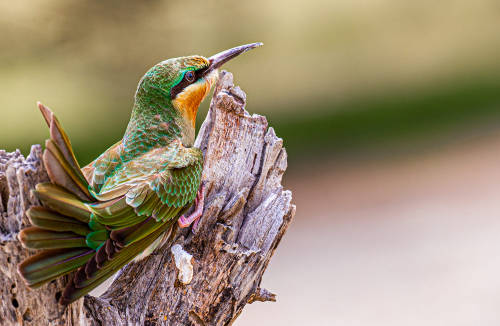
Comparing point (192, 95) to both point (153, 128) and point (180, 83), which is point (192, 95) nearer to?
point (180, 83)

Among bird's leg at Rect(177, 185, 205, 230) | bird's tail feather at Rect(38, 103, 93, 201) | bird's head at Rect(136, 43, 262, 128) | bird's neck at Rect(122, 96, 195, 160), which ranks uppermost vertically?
bird's head at Rect(136, 43, 262, 128)

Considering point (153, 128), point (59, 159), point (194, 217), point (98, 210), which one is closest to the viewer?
point (59, 159)

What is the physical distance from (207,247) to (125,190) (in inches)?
9.5

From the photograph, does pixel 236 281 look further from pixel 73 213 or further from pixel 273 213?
pixel 73 213

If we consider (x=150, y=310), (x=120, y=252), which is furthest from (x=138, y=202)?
(x=150, y=310)

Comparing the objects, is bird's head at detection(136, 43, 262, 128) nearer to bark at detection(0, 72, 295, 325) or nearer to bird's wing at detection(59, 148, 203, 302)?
bark at detection(0, 72, 295, 325)

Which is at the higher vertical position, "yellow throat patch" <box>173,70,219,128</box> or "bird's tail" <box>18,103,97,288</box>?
"yellow throat patch" <box>173,70,219,128</box>

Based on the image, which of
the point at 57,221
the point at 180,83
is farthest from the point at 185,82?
the point at 57,221

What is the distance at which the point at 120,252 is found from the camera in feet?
4.16

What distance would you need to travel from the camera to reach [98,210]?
1.25 metres

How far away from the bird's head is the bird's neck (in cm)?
1

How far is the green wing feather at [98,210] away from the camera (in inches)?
43.7

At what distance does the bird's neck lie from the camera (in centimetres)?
158

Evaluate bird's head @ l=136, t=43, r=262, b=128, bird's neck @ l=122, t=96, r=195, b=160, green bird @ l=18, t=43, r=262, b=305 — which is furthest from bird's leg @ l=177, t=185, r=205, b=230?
bird's head @ l=136, t=43, r=262, b=128
